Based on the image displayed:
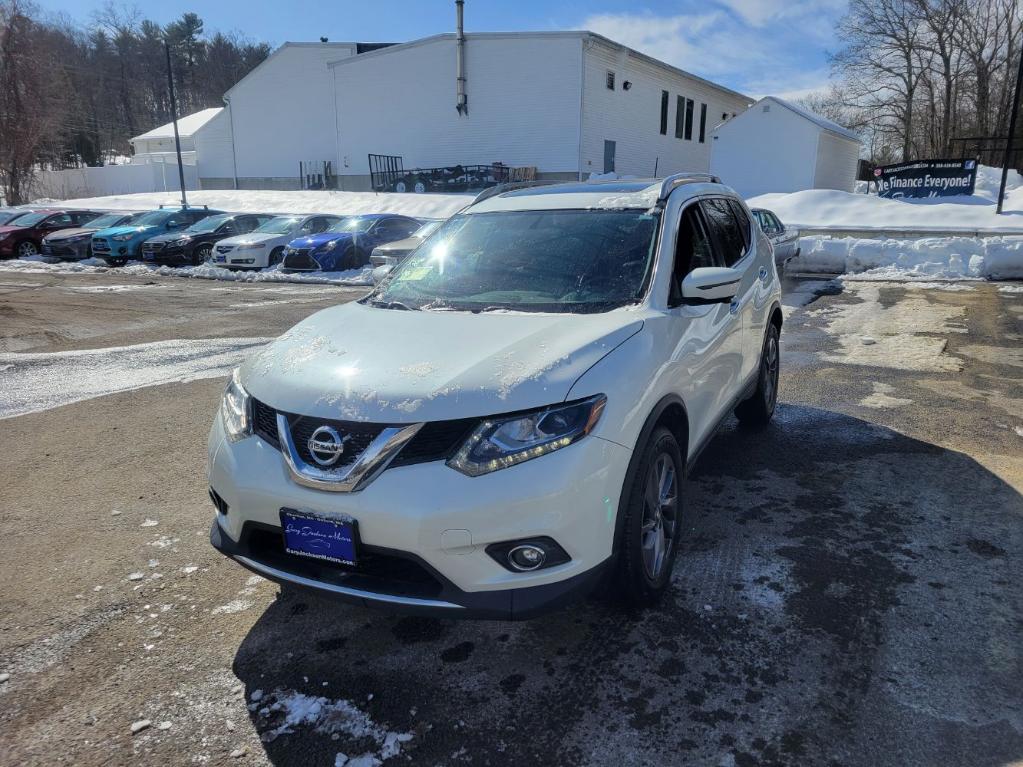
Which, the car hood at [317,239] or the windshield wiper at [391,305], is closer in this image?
the windshield wiper at [391,305]

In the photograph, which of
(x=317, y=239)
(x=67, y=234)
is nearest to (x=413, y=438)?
(x=317, y=239)

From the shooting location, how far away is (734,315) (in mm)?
4156

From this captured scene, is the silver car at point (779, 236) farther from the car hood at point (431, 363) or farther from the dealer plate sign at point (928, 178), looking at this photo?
the dealer plate sign at point (928, 178)

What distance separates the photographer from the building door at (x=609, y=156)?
105 ft

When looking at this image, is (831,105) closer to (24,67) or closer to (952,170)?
Result: (952,170)

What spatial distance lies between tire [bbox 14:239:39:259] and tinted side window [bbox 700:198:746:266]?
82.5ft

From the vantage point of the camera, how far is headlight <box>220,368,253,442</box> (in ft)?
9.18

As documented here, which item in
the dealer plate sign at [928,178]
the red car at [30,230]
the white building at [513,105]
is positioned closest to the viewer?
the red car at [30,230]

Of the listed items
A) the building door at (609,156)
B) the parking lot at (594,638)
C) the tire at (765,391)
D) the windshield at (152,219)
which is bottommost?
the parking lot at (594,638)

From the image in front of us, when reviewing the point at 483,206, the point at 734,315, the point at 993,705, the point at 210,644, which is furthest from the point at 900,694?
the point at 483,206

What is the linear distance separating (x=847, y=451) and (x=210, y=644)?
→ 4.25 metres

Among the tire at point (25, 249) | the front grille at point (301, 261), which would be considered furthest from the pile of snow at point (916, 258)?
the tire at point (25, 249)

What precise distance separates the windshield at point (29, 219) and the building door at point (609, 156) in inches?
867

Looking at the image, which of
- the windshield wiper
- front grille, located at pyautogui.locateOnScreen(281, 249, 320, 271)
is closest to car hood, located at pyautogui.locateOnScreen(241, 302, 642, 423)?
the windshield wiper
